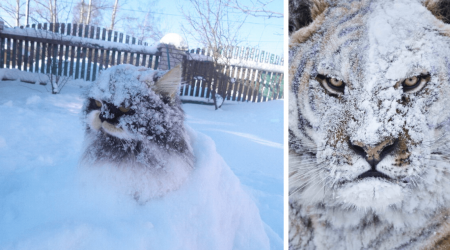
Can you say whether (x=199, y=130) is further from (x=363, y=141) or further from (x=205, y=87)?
(x=363, y=141)

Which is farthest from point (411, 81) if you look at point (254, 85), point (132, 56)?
point (132, 56)

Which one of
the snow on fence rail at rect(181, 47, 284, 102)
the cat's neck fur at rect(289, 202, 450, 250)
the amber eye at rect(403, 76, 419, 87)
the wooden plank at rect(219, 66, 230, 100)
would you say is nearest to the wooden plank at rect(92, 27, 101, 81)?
the snow on fence rail at rect(181, 47, 284, 102)

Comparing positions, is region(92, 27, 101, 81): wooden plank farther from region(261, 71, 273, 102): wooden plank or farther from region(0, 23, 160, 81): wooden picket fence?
region(261, 71, 273, 102): wooden plank

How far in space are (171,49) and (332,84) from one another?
635mm

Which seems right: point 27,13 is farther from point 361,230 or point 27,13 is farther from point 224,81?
point 361,230

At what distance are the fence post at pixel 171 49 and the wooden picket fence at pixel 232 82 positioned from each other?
0.04 meters

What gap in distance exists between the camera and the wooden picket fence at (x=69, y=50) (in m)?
0.99

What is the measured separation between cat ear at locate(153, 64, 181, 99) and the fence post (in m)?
0.10

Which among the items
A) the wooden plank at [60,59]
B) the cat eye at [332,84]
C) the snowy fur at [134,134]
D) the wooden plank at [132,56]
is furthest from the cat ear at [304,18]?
the wooden plank at [60,59]

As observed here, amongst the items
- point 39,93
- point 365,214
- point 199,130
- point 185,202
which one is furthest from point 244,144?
point 39,93

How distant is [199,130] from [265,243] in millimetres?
524

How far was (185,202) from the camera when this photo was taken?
0.91 m

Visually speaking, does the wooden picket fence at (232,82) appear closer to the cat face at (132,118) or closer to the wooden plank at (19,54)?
the cat face at (132,118)

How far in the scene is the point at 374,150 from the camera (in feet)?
2.72
